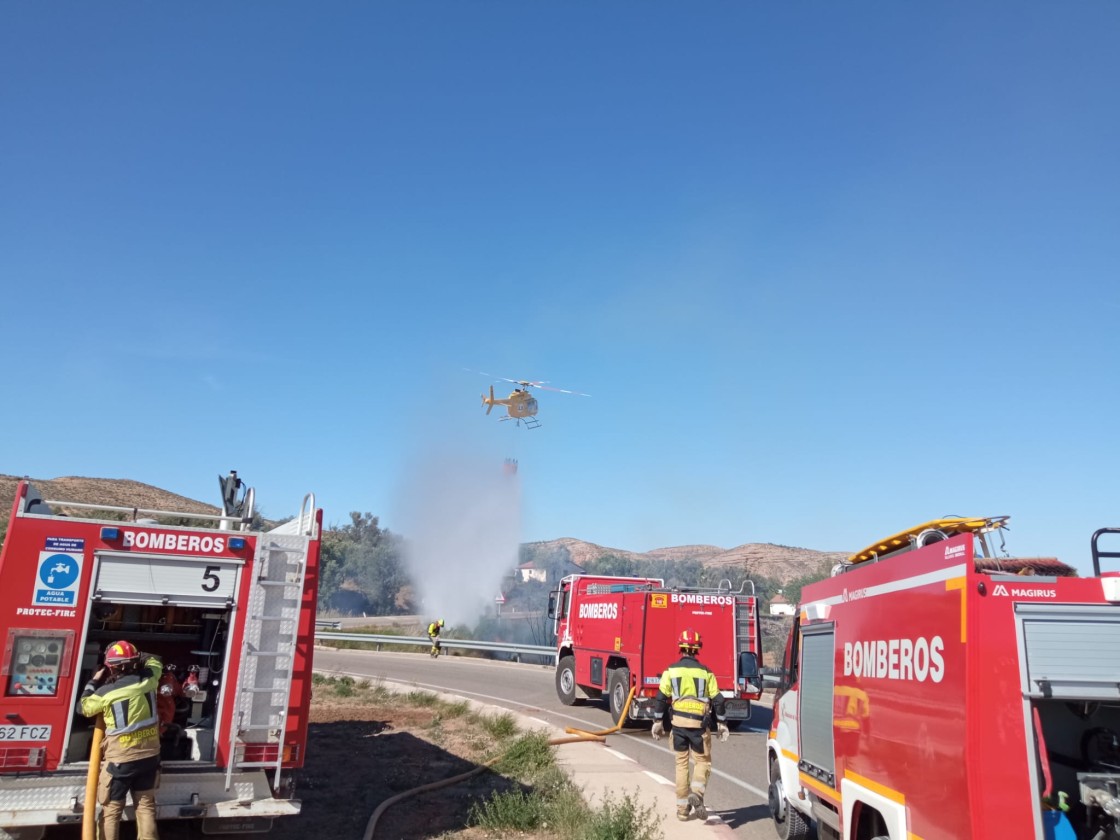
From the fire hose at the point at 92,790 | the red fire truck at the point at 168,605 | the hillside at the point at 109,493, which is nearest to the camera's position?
the fire hose at the point at 92,790

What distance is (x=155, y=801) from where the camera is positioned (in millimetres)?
6352

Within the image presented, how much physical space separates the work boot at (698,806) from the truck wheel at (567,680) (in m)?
10.5

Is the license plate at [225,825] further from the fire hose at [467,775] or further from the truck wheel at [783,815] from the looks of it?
the truck wheel at [783,815]

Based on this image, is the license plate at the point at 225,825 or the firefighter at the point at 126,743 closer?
the firefighter at the point at 126,743

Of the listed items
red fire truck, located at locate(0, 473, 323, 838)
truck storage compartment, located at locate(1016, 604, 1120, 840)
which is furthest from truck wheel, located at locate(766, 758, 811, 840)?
red fire truck, located at locate(0, 473, 323, 838)

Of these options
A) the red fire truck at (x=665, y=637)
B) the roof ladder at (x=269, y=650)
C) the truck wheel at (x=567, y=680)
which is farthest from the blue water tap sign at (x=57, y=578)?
the truck wheel at (x=567, y=680)

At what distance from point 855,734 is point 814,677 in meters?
1.22

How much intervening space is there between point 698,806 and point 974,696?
5.26 m

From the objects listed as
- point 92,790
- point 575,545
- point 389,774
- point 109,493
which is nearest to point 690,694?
point 389,774

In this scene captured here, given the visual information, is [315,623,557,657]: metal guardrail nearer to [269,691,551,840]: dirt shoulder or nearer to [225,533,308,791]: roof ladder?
[269,691,551,840]: dirt shoulder

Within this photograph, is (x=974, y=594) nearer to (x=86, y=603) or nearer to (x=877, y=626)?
(x=877, y=626)

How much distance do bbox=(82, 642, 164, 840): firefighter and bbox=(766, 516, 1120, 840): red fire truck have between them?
5.08m

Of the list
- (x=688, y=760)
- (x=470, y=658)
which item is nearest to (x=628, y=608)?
(x=688, y=760)

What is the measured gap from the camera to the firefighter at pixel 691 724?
8.66m
